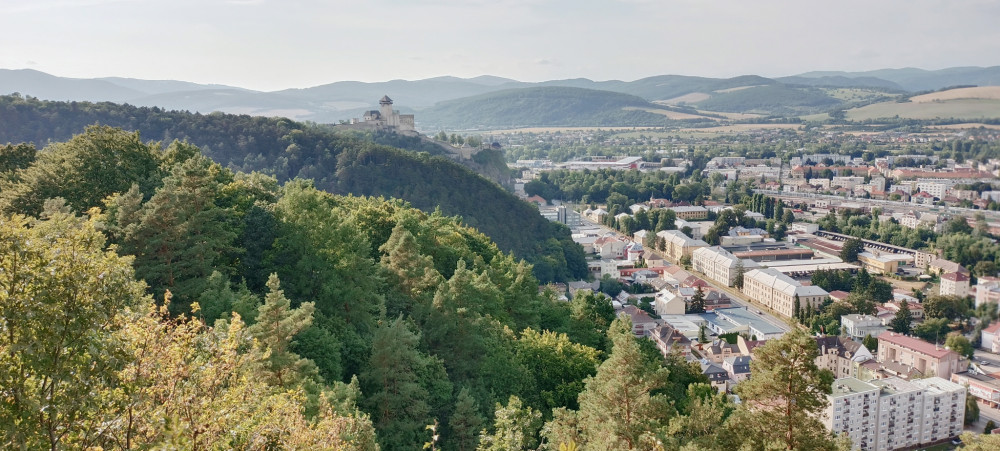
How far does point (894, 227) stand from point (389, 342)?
41874mm

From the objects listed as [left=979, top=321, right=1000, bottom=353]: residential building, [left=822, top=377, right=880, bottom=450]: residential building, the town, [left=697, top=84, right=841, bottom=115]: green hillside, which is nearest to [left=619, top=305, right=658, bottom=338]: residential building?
the town

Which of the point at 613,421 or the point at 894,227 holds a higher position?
the point at 613,421

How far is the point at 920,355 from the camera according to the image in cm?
2797

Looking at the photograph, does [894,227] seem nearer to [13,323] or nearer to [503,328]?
[503,328]

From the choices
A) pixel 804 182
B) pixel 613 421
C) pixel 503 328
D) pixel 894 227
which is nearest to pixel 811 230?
pixel 894 227

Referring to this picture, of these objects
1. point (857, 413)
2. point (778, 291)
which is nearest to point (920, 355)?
point (857, 413)

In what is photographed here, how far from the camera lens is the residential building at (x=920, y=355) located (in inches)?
1041

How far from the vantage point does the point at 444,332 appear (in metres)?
13.3

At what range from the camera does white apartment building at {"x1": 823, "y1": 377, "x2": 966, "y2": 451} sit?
894 inches

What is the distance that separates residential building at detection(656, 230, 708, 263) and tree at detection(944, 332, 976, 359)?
2393 centimetres

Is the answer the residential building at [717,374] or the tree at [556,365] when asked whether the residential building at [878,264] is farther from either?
the tree at [556,365]

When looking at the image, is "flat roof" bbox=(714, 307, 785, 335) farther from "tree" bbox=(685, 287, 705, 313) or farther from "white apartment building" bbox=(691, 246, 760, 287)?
"white apartment building" bbox=(691, 246, 760, 287)

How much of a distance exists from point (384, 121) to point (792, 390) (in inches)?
2760

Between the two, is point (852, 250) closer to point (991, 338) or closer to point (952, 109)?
point (952, 109)
